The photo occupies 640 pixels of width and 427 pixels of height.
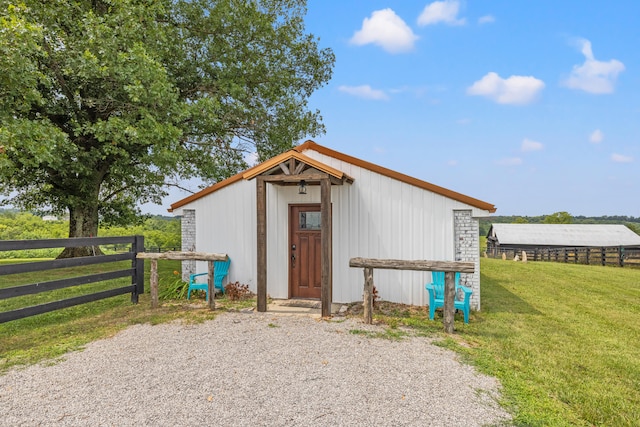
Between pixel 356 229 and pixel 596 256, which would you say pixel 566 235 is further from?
pixel 356 229

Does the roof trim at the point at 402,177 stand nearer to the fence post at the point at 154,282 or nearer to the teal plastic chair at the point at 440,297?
the teal plastic chair at the point at 440,297

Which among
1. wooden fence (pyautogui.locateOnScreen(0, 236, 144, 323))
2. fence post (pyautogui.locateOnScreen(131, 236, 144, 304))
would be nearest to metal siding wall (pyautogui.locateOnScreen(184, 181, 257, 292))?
fence post (pyautogui.locateOnScreen(131, 236, 144, 304))

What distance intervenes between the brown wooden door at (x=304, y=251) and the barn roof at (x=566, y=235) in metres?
27.5

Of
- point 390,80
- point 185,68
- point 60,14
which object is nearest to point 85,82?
point 60,14

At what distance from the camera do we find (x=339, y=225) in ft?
24.7

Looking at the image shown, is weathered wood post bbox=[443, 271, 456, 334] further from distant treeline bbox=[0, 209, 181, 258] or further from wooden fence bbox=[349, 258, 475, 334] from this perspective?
distant treeline bbox=[0, 209, 181, 258]

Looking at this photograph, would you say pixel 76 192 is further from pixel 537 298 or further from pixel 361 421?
pixel 537 298

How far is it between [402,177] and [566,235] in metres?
31.0

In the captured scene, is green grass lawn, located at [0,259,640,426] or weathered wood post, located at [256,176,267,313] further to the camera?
weathered wood post, located at [256,176,267,313]

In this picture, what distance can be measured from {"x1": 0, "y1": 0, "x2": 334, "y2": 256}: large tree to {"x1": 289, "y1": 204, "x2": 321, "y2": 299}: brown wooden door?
5.87 metres

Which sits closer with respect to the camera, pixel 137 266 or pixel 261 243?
pixel 261 243

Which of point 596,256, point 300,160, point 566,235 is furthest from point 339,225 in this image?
point 566,235

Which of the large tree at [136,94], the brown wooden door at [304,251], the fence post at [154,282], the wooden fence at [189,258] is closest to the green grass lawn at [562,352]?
the brown wooden door at [304,251]

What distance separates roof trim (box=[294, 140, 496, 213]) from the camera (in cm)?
670
